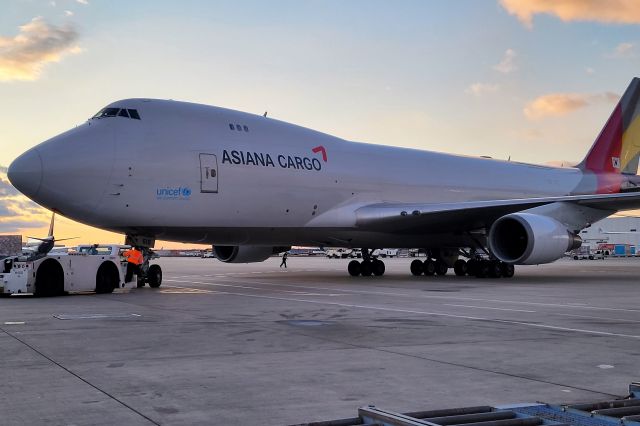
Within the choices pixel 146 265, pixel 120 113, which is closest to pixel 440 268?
pixel 146 265

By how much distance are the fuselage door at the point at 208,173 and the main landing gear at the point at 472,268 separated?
9.50 m

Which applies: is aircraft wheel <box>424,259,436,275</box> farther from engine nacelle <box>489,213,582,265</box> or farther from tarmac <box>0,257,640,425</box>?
tarmac <box>0,257,640,425</box>

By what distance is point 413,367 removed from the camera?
5707 mm

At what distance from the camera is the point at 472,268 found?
22.5 metres

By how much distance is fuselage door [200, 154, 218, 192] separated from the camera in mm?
16438

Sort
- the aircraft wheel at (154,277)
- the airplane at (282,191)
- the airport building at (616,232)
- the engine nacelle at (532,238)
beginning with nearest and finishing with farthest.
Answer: the airplane at (282,191) → the aircraft wheel at (154,277) → the engine nacelle at (532,238) → the airport building at (616,232)

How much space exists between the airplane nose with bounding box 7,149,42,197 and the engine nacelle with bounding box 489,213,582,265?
12056mm

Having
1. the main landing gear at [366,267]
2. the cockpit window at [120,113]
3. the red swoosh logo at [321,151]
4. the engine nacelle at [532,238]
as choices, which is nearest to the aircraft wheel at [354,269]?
the main landing gear at [366,267]

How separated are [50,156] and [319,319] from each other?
794 cm

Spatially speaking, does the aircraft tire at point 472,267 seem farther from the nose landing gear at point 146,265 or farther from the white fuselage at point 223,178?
the nose landing gear at point 146,265

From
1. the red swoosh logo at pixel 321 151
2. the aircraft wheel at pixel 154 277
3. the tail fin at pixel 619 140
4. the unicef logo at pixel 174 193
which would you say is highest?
the tail fin at pixel 619 140

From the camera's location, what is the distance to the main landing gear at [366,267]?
939 inches

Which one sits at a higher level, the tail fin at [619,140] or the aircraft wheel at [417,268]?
the tail fin at [619,140]

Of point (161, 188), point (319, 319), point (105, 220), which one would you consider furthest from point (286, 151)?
point (319, 319)
